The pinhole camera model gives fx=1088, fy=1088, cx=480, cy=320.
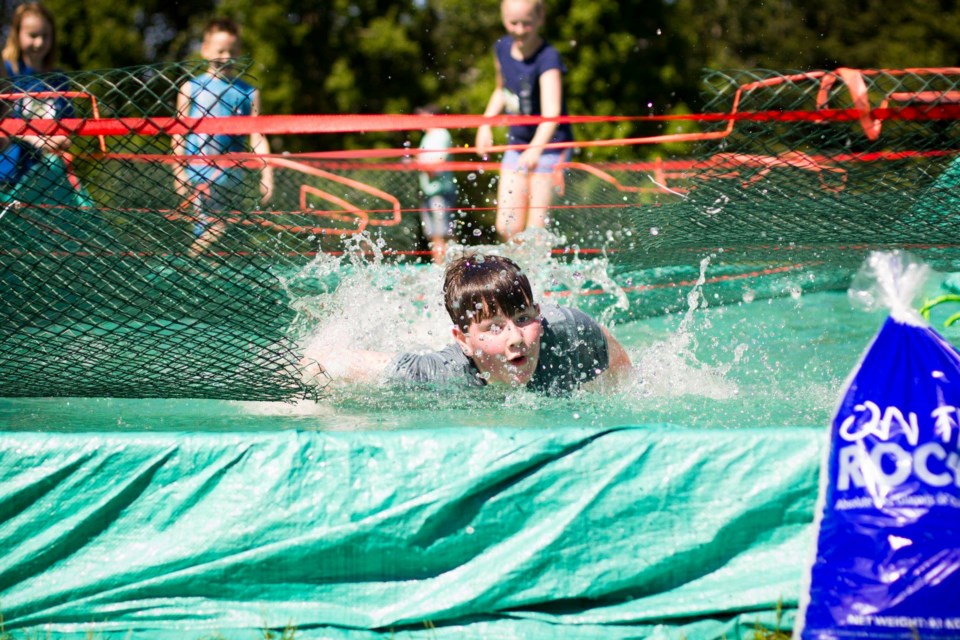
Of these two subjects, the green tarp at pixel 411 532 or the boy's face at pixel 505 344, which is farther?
the boy's face at pixel 505 344

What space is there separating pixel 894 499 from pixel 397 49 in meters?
13.4

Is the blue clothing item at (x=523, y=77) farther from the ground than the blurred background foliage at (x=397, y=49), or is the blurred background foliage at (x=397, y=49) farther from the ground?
the blurred background foliage at (x=397, y=49)

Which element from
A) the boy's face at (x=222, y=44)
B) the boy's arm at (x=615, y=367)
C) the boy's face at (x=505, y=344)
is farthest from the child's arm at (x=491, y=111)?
the boy's face at (x=505, y=344)

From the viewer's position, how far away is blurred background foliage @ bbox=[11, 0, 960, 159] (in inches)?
546

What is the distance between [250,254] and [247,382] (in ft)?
1.22

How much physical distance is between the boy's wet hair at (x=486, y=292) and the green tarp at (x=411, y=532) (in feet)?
2.90

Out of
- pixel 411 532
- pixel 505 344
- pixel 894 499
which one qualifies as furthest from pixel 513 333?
pixel 894 499

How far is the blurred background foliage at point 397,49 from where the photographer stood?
1387 cm

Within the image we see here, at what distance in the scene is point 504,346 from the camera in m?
3.23

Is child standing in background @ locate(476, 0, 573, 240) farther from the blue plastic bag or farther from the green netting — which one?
the blue plastic bag

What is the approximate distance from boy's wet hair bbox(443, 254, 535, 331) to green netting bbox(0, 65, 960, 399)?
0.52m

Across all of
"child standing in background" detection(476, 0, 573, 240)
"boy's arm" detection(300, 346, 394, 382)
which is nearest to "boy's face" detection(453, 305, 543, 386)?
"boy's arm" detection(300, 346, 394, 382)

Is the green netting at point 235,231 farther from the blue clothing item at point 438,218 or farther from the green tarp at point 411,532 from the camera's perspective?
the blue clothing item at point 438,218

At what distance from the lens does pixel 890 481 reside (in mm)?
1989
